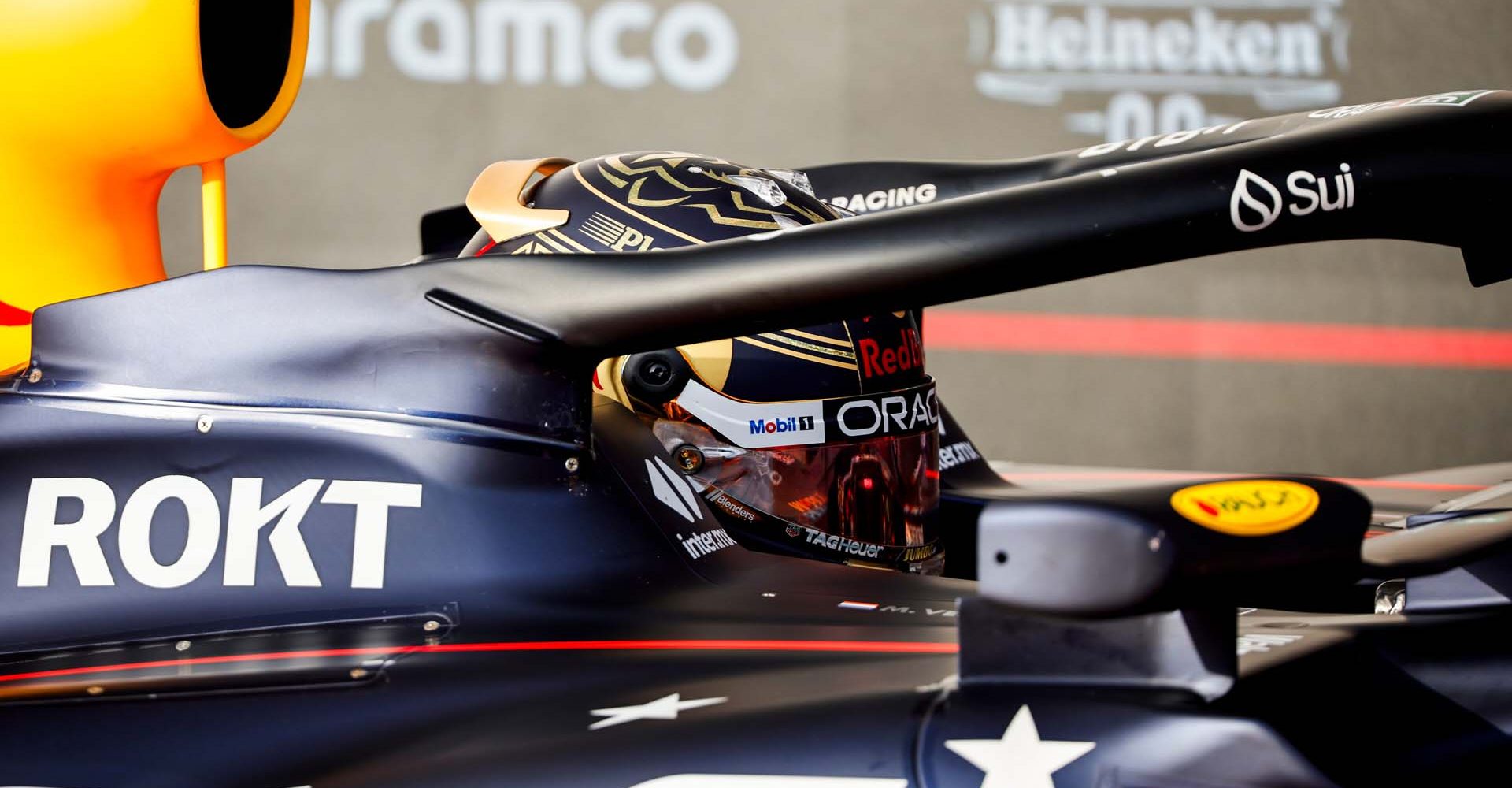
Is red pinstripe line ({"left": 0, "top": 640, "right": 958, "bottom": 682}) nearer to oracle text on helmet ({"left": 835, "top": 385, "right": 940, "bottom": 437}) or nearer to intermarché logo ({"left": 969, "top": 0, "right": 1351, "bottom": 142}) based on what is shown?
oracle text on helmet ({"left": 835, "top": 385, "right": 940, "bottom": 437})

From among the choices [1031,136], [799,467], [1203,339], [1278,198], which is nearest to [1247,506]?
[1278,198]

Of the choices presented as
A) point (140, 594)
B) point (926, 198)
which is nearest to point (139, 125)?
point (140, 594)

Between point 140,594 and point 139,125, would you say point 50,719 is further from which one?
point 139,125

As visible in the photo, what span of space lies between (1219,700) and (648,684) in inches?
11.0

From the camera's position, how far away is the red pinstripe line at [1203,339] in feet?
15.3

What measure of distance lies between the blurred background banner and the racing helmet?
10.4ft

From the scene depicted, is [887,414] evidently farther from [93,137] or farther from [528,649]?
[93,137]

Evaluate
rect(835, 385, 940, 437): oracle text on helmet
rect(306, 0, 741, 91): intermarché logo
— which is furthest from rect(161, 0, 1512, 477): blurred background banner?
rect(835, 385, 940, 437): oracle text on helmet

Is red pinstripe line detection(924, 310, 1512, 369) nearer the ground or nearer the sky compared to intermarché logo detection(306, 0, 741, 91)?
nearer the ground

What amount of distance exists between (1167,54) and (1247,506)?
159 inches

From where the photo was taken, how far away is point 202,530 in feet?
2.59

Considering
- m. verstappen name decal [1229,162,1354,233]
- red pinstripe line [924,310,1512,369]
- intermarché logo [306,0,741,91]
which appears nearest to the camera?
m. verstappen name decal [1229,162,1354,233]

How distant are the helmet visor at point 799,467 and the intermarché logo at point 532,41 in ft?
11.0

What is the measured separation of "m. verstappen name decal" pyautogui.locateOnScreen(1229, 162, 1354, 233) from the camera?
2.27 ft
